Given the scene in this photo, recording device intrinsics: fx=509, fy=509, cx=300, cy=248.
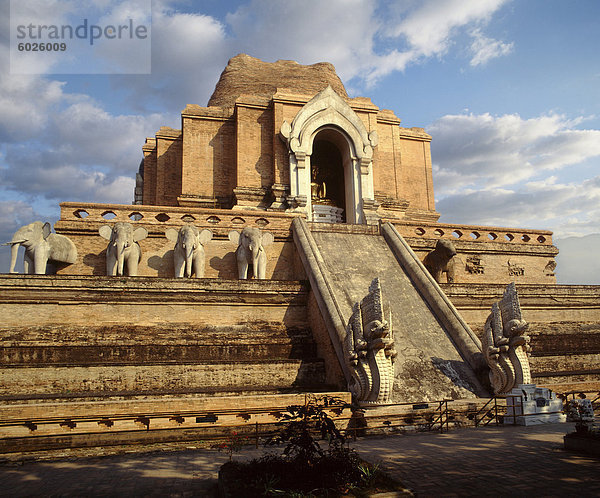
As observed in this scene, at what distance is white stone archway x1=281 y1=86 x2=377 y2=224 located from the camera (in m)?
21.3

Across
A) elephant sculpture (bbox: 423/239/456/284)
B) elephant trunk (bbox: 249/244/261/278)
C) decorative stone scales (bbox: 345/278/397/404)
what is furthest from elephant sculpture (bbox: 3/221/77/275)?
elephant sculpture (bbox: 423/239/456/284)

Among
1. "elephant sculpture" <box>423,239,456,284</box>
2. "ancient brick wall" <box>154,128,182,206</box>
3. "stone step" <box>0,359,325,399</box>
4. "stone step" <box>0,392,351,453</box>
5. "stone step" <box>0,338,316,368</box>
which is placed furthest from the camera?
"ancient brick wall" <box>154,128,182,206</box>

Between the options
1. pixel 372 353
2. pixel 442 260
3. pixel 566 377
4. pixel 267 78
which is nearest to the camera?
pixel 372 353

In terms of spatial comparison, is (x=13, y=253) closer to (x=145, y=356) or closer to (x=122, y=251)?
(x=122, y=251)

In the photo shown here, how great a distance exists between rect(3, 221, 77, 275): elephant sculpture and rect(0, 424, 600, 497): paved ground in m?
7.51

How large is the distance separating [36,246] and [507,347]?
11691mm

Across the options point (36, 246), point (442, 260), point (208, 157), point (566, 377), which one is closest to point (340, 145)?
point (208, 157)

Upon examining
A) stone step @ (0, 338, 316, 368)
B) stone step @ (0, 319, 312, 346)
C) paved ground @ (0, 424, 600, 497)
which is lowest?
paved ground @ (0, 424, 600, 497)

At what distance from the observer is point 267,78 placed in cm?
2725

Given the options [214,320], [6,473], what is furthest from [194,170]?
[6,473]

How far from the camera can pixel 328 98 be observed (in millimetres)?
22531

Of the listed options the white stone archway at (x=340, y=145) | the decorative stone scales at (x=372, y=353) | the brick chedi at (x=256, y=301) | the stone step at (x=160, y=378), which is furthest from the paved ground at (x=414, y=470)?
the white stone archway at (x=340, y=145)

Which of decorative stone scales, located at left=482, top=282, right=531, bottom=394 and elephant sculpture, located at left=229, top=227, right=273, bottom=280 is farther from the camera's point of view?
elephant sculpture, located at left=229, top=227, right=273, bottom=280

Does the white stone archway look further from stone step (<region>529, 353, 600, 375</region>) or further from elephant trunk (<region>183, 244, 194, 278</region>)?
stone step (<region>529, 353, 600, 375</region>)
